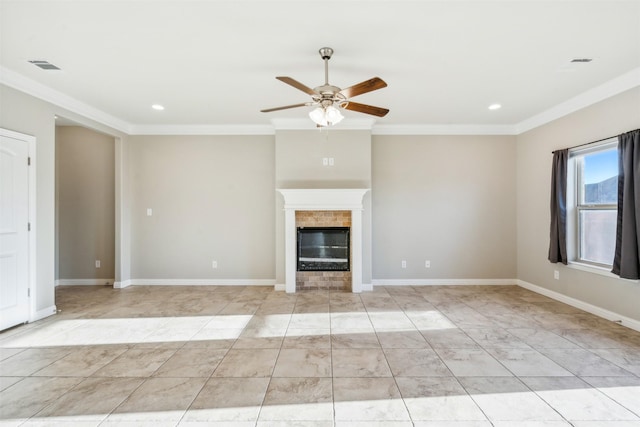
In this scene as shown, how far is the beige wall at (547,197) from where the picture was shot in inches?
128

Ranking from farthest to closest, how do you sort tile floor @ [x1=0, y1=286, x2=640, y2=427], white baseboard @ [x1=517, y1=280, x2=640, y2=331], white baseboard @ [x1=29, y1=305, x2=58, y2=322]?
white baseboard @ [x1=29, y1=305, x2=58, y2=322] < white baseboard @ [x1=517, y1=280, x2=640, y2=331] < tile floor @ [x1=0, y1=286, x2=640, y2=427]

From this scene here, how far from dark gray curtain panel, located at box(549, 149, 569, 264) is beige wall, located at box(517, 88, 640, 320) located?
0.17m

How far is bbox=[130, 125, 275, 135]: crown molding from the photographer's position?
5.07 meters

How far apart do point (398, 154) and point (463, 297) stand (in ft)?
8.22

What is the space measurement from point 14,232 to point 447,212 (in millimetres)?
5870

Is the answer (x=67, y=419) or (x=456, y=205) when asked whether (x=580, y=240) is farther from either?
(x=67, y=419)

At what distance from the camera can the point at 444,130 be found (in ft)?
16.6

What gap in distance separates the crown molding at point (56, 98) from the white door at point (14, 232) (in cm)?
A: 60

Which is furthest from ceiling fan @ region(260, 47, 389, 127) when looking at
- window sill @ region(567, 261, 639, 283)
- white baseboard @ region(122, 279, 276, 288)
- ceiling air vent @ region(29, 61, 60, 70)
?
window sill @ region(567, 261, 639, 283)

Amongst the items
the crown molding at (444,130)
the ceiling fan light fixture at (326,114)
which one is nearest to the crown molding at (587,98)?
the crown molding at (444,130)

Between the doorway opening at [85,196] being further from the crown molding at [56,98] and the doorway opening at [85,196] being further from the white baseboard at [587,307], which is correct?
the white baseboard at [587,307]

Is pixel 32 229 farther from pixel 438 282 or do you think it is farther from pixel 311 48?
pixel 438 282

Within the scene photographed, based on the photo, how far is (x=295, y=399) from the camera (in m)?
2.00

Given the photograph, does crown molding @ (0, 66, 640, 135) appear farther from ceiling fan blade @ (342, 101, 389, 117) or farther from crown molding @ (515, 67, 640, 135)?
ceiling fan blade @ (342, 101, 389, 117)
